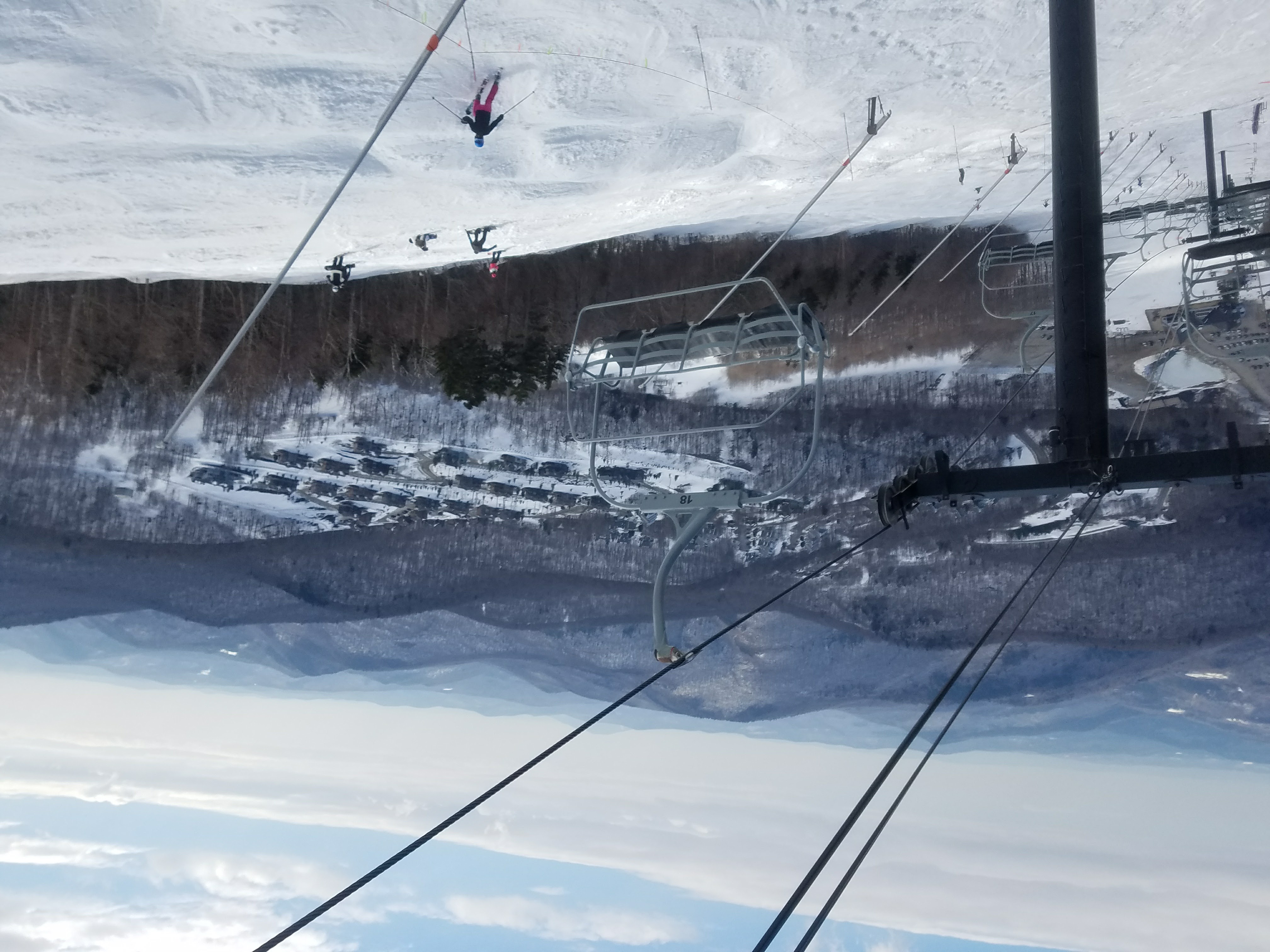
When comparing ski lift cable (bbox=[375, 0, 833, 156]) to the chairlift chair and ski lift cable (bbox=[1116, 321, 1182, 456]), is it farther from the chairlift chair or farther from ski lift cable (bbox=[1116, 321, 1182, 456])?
ski lift cable (bbox=[1116, 321, 1182, 456])

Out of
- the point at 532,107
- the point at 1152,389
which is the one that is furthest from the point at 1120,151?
the point at 532,107

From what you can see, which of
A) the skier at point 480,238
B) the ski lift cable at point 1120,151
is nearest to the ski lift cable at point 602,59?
the skier at point 480,238

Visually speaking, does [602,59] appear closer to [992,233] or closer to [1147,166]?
[992,233]

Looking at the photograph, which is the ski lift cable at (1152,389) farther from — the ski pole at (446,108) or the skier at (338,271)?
the skier at (338,271)

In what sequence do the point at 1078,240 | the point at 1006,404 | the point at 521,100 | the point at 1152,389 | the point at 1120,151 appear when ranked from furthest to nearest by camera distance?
the point at 1152,389
the point at 1120,151
the point at 1006,404
the point at 521,100
the point at 1078,240

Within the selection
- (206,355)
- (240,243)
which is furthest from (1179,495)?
(206,355)

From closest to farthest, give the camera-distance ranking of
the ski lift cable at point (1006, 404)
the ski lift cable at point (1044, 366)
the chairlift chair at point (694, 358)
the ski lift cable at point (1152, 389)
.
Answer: the chairlift chair at point (694, 358)
the ski lift cable at point (1006, 404)
the ski lift cable at point (1044, 366)
the ski lift cable at point (1152, 389)

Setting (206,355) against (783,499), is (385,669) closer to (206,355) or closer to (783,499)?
(206,355)

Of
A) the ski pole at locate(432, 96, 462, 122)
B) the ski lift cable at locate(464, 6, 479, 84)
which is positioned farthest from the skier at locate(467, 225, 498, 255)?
the ski lift cable at locate(464, 6, 479, 84)
